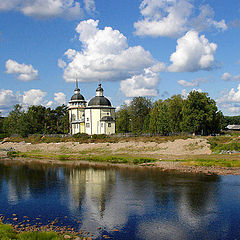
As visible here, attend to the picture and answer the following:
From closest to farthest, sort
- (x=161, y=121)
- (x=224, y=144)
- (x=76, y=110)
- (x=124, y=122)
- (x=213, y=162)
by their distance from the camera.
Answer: (x=213, y=162) < (x=224, y=144) < (x=161, y=121) < (x=76, y=110) < (x=124, y=122)

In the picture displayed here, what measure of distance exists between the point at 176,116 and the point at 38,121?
1618 inches

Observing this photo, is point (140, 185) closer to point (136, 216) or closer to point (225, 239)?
point (136, 216)

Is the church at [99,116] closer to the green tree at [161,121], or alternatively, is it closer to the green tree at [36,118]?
the green tree at [161,121]

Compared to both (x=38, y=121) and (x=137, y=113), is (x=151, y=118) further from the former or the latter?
(x=38, y=121)

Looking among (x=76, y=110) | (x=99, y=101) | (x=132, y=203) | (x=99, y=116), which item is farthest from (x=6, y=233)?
(x=76, y=110)

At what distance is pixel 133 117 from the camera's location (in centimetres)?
9231

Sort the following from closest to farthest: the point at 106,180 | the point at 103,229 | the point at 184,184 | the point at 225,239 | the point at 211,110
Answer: the point at 225,239 → the point at 103,229 → the point at 184,184 → the point at 106,180 → the point at 211,110

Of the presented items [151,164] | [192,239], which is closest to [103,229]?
[192,239]

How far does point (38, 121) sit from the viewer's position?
297ft

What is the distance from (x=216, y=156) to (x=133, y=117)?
4859 centimetres

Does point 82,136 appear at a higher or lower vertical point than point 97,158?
higher

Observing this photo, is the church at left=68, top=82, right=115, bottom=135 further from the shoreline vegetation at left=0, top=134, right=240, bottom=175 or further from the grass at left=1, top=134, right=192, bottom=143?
the shoreline vegetation at left=0, top=134, right=240, bottom=175

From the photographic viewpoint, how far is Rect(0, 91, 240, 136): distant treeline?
2503 inches

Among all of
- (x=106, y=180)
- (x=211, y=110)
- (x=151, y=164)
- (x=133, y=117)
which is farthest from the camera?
(x=133, y=117)
